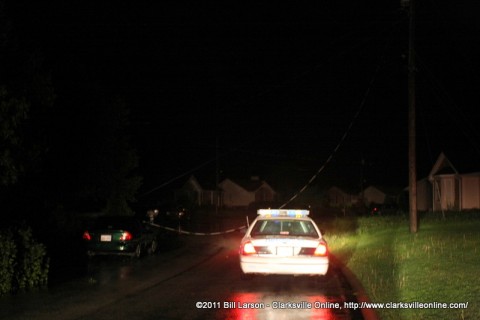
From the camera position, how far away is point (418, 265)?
1249cm

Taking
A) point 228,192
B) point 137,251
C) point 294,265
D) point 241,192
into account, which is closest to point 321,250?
point 294,265

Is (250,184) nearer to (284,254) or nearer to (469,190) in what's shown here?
(469,190)

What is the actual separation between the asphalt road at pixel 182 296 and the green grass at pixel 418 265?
0.69 meters

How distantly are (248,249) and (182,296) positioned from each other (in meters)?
1.83

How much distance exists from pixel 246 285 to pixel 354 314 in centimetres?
335

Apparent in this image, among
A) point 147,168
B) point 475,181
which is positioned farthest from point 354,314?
point 147,168

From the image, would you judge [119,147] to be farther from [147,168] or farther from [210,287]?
[147,168]

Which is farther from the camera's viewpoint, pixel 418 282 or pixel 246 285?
pixel 246 285

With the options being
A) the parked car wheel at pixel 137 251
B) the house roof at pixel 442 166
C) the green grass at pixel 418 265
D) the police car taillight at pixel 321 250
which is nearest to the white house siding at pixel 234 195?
the house roof at pixel 442 166

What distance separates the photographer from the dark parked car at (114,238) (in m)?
17.1

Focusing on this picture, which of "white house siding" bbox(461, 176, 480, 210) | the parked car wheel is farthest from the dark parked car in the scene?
"white house siding" bbox(461, 176, 480, 210)

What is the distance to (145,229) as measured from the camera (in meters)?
18.7

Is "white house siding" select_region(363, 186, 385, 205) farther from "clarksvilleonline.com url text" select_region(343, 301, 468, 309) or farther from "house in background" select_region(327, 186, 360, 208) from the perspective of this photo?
"clarksvilleonline.com url text" select_region(343, 301, 468, 309)

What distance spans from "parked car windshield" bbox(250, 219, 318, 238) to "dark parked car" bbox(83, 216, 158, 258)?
4.80 meters
